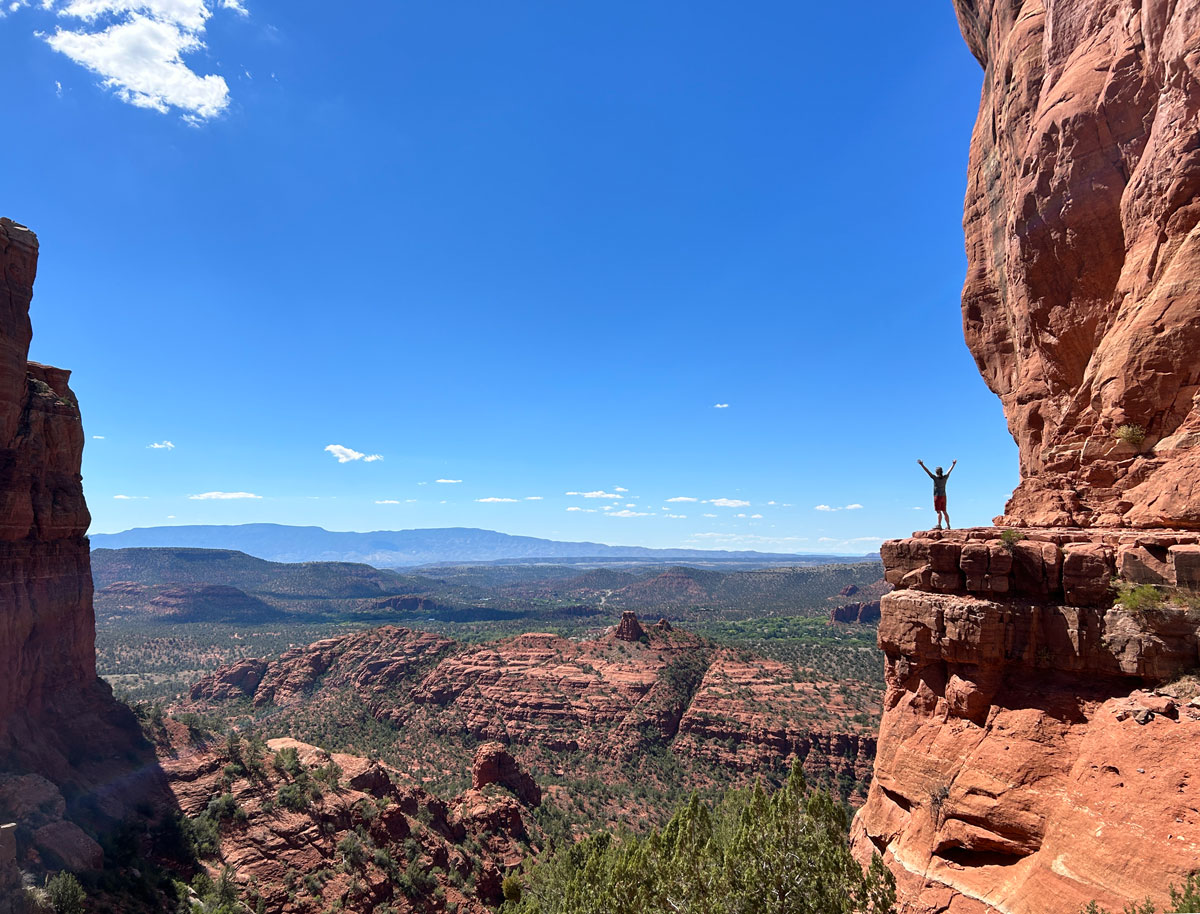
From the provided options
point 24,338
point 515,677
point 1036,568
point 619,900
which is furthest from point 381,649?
point 1036,568

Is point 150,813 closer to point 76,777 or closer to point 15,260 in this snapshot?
point 76,777

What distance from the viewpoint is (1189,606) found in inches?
406

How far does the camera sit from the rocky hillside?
198 feet

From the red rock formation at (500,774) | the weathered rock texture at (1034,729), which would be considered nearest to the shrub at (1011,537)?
the weathered rock texture at (1034,729)

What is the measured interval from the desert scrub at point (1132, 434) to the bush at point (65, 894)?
3347 centimetres

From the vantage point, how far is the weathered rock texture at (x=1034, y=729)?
9.52 meters

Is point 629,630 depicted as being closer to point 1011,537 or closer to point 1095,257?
point 1011,537

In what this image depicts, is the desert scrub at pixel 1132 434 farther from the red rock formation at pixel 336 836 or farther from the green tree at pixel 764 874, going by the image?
the red rock formation at pixel 336 836

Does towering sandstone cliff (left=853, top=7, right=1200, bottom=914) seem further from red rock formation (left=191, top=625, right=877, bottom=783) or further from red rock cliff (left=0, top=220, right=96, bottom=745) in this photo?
red rock formation (left=191, top=625, right=877, bottom=783)

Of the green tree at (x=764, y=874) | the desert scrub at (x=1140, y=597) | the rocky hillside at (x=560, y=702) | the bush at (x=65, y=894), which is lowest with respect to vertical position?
the rocky hillside at (x=560, y=702)

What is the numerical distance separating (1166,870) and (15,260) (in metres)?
46.2

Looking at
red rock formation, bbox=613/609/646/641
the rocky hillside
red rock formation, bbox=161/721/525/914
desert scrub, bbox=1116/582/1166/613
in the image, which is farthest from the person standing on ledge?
red rock formation, bbox=613/609/646/641

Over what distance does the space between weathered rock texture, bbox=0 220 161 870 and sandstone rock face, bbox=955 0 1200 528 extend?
127ft

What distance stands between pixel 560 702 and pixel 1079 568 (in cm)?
6912
